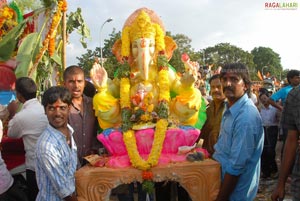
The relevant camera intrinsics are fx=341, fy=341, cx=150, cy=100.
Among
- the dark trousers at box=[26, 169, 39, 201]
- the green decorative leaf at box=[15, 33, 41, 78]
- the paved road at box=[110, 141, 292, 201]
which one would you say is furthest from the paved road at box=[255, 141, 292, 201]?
the green decorative leaf at box=[15, 33, 41, 78]

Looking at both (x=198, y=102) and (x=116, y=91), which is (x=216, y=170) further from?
(x=116, y=91)

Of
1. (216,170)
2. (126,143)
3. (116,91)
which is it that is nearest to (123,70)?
(116,91)

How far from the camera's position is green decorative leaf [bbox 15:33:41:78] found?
4.70 metres

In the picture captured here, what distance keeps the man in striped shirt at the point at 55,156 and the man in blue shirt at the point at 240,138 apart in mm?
1075

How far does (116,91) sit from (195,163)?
1.23 metres

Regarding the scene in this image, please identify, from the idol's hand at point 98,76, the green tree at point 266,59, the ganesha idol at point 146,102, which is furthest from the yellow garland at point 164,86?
the green tree at point 266,59

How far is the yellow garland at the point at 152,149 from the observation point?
2.96m

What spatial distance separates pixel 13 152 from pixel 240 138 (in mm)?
2397

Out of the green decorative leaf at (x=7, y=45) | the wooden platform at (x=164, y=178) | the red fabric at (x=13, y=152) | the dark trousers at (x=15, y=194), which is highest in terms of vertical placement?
the green decorative leaf at (x=7, y=45)

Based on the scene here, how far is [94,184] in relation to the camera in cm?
290

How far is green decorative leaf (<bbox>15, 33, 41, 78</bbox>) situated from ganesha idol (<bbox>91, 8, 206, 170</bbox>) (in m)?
1.62

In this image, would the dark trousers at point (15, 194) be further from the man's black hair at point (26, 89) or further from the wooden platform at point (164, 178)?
the man's black hair at point (26, 89)

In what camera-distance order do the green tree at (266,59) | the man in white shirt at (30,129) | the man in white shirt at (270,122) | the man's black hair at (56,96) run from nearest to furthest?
the man's black hair at (56,96)
the man in white shirt at (30,129)
the man in white shirt at (270,122)
the green tree at (266,59)

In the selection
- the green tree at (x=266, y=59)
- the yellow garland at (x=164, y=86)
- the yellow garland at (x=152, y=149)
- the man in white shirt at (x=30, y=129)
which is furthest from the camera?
the green tree at (x=266, y=59)
